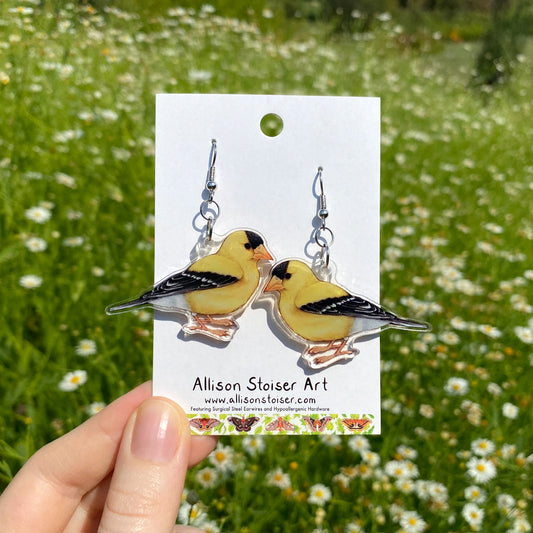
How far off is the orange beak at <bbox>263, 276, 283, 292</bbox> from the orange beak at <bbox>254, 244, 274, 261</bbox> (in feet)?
0.12

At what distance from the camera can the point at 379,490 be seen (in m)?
1.36

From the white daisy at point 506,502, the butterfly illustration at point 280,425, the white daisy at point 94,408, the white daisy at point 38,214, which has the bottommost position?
the white daisy at point 506,502

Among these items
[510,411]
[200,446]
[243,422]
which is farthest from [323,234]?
[510,411]

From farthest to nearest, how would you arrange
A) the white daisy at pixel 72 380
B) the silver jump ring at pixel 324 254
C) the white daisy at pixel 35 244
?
the white daisy at pixel 35 244 → the white daisy at pixel 72 380 → the silver jump ring at pixel 324 254

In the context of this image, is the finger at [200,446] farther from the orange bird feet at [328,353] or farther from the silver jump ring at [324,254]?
the silver jump ring at [324,254]

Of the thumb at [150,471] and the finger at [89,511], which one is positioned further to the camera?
the finger at [89,511]

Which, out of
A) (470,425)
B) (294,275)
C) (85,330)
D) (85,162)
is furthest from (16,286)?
(470,425)

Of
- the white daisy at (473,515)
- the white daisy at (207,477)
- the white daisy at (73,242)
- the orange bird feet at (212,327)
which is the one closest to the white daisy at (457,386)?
the white daisy at (473,515)

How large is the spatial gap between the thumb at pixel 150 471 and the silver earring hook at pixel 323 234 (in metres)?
0.36

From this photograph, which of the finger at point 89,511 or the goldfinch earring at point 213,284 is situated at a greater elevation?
the goldfinch earring at point 213,284

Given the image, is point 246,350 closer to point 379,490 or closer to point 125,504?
point 125,504

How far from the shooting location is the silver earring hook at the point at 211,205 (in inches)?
35.2

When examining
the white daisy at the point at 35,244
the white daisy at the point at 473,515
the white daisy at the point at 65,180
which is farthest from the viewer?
the white daisy at the point at 65,180

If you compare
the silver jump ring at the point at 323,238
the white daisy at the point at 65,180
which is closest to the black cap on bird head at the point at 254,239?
the silver jump ring at the point at 323,238
